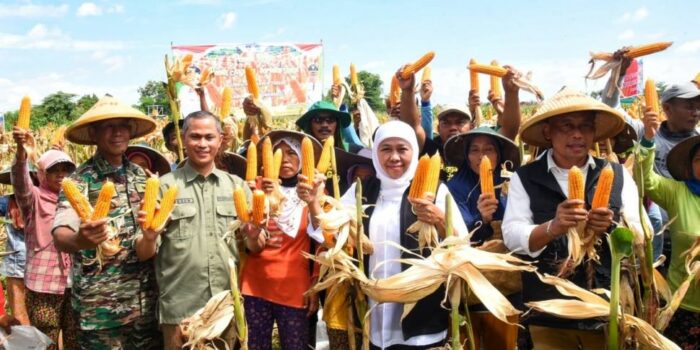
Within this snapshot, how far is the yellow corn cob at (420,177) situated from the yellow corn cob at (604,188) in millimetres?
722

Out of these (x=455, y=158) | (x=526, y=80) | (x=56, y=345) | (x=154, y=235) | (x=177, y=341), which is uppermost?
(x=526, y=80)

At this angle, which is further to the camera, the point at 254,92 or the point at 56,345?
the point at 254,92

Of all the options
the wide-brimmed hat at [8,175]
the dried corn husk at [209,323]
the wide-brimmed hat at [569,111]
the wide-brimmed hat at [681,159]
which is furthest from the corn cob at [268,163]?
the wide-brimmed hat at [8,175]

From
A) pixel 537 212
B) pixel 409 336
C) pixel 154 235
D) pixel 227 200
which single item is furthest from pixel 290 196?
pixel 537 212

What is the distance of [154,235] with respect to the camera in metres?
2.65

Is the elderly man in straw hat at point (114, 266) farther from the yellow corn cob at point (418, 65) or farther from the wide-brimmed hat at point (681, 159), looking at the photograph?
the wide-brimmed hat at point (681, 159)

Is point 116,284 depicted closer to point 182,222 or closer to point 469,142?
point 182,222

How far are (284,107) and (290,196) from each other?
30.0ft

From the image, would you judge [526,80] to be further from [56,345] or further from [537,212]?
[56,345]

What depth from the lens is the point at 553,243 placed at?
8.31ft

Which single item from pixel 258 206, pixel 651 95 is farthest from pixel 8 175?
pixel 651 95

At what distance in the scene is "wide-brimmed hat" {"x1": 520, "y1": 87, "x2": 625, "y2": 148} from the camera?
251 cm

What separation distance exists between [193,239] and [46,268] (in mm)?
1900

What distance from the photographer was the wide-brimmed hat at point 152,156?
3.77 m
